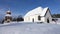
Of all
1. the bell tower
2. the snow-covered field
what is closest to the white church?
the bell tower

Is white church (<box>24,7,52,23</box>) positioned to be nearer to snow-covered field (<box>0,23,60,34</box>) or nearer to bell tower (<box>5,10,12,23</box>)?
bell tower (<box>5,10,12,23</box>)

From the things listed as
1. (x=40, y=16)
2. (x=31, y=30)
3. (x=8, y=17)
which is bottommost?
(x=31, y=30)

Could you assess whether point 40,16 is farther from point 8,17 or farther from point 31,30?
point 31,30

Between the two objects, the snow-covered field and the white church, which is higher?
the white church

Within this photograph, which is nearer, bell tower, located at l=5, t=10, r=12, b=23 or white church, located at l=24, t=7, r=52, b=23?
white church, located at l=24, t=7, r=52, b=23

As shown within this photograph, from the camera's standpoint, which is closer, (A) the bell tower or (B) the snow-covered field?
(B) the snow-covered field

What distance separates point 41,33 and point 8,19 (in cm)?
2726

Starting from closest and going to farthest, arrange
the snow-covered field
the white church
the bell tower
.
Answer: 1. the snow-covered field
2. the white church
3. the bell tower

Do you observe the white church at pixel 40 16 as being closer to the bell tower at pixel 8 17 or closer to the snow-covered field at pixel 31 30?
the bell tower at pixel 8 17

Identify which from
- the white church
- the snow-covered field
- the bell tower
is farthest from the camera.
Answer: the bell tower

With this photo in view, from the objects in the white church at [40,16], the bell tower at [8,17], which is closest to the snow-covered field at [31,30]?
the white church at [40,16]

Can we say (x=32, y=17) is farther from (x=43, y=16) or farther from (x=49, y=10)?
(x=49, y=10)

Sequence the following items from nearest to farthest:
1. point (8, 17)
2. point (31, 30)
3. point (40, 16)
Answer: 1. point (31, 30)
2. point (40, 16)
3. point (8, 17)

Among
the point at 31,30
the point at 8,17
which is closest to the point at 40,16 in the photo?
Answer: the point at 8,17
